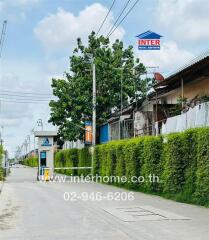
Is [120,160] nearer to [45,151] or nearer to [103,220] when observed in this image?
[45,151]

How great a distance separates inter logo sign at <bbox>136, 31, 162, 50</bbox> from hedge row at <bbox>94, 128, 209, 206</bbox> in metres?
4.86

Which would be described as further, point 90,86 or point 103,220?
point 90,86

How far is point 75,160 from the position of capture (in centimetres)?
5150

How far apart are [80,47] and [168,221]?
3704cm

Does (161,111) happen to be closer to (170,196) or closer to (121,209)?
(170,196)

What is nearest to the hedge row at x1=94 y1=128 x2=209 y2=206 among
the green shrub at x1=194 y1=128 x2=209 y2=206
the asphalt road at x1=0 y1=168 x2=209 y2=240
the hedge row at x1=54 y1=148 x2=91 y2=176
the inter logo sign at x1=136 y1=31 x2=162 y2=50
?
the green shrub at x1=194 y1=128 x2=209 y2=206

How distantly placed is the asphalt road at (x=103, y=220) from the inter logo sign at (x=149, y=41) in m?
10.2

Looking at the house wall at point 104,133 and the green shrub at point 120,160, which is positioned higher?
the house wall at point 104,133

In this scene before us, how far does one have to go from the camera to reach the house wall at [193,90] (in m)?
25.3

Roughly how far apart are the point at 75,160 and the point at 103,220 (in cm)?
3769

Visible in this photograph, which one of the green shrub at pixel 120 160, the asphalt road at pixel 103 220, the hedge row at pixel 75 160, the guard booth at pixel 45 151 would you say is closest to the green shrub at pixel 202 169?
the asphalt road at pixel 103 220

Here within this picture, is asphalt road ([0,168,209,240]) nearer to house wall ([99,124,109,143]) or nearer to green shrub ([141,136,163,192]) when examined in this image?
green shrub ([141,136,163,192])

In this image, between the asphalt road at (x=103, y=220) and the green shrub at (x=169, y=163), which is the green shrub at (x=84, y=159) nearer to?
the green shrub at (x=169, y=163)

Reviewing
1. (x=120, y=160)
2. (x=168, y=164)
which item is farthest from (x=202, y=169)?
(x=120, y=160)
